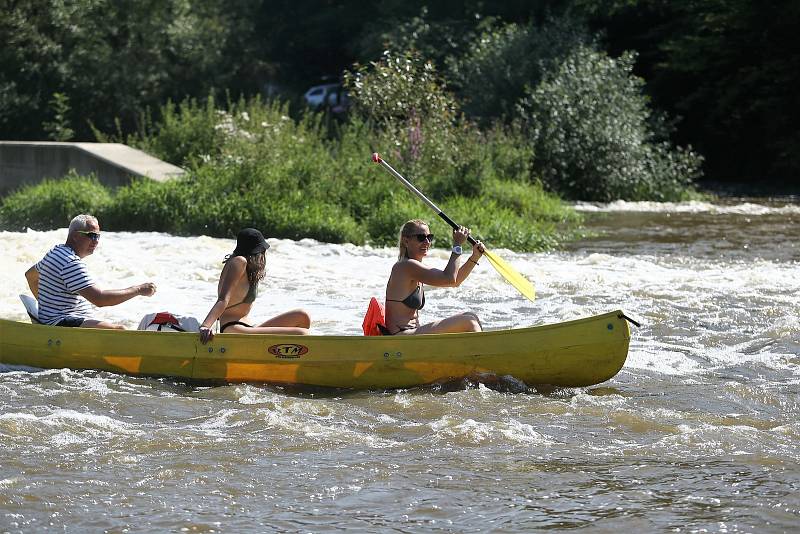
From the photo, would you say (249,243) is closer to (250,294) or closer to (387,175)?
(250,294)

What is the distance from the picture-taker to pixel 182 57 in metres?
31.2

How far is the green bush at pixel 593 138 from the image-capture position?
72.4ft

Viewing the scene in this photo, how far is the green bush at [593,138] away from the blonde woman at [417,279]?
1369cm

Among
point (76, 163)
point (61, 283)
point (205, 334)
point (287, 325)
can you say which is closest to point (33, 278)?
point (61, 283)

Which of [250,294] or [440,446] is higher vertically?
[250,294]

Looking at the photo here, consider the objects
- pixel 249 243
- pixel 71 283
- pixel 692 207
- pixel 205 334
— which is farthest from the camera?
pixel 692 207

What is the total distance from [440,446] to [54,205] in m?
11.7

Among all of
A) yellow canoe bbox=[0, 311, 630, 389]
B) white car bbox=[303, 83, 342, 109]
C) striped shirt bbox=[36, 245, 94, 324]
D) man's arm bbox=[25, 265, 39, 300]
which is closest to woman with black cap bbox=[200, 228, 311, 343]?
yellow canoe bbox=[0, 311, 630, 389]

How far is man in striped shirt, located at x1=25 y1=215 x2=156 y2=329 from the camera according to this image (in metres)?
8.34

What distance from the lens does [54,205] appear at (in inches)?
681

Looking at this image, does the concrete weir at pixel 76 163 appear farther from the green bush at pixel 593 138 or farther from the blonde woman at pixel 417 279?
the blonde woman at pixel 417 279

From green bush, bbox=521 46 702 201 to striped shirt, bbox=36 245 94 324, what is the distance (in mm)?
14205

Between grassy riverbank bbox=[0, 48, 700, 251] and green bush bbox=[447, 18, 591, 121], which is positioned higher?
green bush bbox=[447, 18, 591, 121]

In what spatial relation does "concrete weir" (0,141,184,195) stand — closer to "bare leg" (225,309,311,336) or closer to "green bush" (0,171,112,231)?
"green bush" (0,171,112,231)
